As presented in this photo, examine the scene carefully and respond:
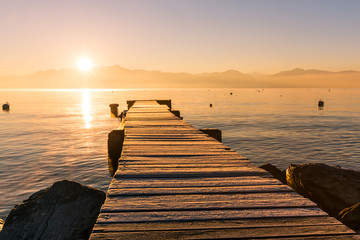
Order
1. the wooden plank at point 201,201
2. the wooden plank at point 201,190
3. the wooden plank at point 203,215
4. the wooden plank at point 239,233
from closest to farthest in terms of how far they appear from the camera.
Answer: the wooden plank at point 239,233 → the wooden plank at point 203,215 → the wooden plank at point 201,201 → the wooden plank at point 201,190

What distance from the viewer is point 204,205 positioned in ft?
10.9

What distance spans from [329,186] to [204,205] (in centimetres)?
587

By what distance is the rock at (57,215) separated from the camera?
5.15m

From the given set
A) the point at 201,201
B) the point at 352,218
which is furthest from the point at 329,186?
the point at 201,201

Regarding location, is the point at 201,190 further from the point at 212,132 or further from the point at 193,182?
the point at 212,132

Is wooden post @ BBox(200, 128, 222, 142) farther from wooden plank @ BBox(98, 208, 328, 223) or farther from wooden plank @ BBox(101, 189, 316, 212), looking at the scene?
wooden plank @ BBox(98, 208, 328, 223)

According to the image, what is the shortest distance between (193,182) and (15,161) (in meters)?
17.4

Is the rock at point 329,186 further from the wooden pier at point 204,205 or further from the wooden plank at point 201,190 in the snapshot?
the wooden plank at point 201,190

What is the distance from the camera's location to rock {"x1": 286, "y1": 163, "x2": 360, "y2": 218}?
742 centimetres

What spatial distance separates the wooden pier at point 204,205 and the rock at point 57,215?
1.29 meters

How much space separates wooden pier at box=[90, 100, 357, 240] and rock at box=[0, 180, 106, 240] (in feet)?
4.23

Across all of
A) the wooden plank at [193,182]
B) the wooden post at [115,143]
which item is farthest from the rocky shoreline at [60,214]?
the wooden post at [115,143]

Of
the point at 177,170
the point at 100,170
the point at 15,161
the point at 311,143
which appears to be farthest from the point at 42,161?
the point at 311,143

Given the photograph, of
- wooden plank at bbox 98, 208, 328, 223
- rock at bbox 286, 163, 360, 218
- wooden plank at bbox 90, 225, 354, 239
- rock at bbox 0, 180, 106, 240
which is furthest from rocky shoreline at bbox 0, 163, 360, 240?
wooden plank at bbox 90, 225, 354, 239
